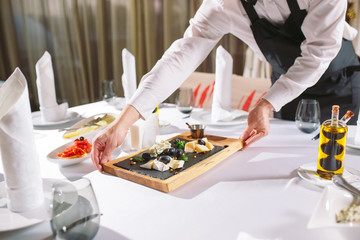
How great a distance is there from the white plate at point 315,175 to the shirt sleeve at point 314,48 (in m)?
0.37

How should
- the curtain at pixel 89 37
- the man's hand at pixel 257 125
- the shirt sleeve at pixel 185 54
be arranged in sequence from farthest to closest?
the curtain at pixel 89 37 < the shirt sleeve at pixel 185 54 < the man's hand at pixel 257 125

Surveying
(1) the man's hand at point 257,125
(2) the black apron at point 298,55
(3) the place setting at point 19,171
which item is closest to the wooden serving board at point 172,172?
(1) the man's hand at point 257,125

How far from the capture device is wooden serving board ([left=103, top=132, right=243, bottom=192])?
86 cm

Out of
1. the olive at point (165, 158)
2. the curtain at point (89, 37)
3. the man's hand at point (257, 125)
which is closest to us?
the olive at point (165, 158)

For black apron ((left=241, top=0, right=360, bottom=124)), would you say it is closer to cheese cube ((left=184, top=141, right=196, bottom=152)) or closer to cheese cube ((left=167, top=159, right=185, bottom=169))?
cheese cube ((left=184, top=141, right=196, bottom=152))

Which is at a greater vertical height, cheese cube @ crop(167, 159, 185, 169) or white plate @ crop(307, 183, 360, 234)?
white plate @ crop(307, 183, 360, 234)

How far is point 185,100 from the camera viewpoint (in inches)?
63.2

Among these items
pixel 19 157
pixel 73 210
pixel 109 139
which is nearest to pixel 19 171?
pixel 19 157

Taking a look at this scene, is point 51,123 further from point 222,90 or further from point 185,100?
point 222,90

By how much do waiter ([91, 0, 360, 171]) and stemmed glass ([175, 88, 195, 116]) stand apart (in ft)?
0.37

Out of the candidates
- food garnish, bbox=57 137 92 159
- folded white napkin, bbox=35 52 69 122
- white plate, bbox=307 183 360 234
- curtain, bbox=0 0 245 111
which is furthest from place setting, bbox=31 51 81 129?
curtain, bbox=0 0 245 111

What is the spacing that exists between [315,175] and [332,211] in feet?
0.84

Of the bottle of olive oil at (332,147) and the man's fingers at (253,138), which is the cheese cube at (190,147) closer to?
the man's fingers at (253,138)

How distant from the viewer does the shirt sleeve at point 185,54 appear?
1.34 m
